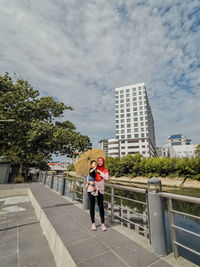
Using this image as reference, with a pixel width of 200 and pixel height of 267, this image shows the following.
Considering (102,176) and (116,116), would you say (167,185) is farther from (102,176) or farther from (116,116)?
(116,116)

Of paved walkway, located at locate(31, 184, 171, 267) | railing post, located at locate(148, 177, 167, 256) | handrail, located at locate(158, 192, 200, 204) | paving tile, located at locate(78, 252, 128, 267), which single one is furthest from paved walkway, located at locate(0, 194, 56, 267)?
handrail, located at locate(158, 192, 200, 204)

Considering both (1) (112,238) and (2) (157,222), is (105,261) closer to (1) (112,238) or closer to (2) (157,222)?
(1) (112,238)

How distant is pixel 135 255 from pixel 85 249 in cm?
80

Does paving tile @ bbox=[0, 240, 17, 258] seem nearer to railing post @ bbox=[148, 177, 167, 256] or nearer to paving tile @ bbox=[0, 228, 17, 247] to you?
paving tile @ bbox=[0, 228, 17, 247]

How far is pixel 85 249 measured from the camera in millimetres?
2365

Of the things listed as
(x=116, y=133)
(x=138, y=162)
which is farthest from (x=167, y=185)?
(x=116, y=133)

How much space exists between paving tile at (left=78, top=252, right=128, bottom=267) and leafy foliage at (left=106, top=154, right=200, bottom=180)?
95.3 feet

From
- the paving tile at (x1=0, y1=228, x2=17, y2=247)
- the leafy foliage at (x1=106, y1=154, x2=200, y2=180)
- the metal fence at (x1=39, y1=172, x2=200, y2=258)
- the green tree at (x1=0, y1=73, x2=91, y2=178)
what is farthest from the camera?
the leafy foliage at (x1=106, y1=154, x2=200, y2=180)

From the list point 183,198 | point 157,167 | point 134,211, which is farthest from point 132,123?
point 183,198

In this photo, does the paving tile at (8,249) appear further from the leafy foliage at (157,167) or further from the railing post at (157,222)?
the leafy foliage at (157,167)

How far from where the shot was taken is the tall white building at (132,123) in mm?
64938

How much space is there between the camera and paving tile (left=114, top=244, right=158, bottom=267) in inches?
79.2

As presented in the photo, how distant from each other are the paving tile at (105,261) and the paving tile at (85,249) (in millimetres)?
90

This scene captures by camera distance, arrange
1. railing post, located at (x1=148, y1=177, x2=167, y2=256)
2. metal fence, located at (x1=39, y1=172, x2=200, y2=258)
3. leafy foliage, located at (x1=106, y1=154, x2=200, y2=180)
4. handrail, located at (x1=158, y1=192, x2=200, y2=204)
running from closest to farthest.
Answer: handrail, located at (x1=158, y1=192, x2=200, y2=204) → metal fence, located at (x1=39, y1=172, x2=200, y2=258) → railing post, located at (x1=148, y1=177, x2=167, y2=256) → leafy foliage, located at (x1=106, y1=154, x2=200, y2=180)
